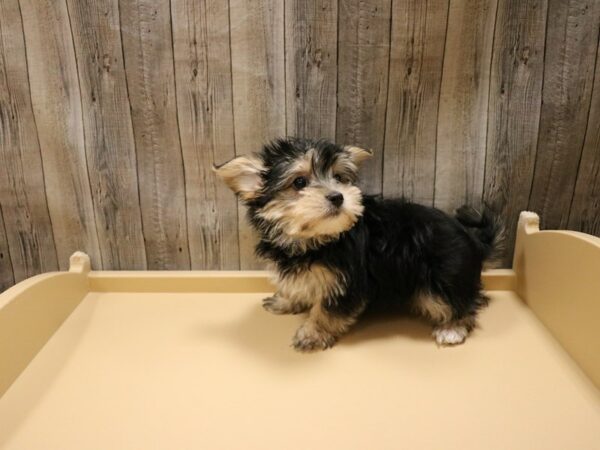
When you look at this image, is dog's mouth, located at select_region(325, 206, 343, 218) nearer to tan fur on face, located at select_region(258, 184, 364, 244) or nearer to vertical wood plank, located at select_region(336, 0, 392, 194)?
tan fur on face, located at select_region(258, 184, 364, 244)

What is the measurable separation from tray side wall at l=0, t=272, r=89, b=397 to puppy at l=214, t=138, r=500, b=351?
2.24 ft

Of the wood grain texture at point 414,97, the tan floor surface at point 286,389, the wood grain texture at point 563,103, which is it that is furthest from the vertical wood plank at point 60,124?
the wood grain texture at point 563,103

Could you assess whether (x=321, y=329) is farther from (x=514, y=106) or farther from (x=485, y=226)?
(x=514, y=106)

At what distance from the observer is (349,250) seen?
4.63ft

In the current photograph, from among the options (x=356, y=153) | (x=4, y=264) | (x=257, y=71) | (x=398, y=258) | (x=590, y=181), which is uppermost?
(x=257, y=71)

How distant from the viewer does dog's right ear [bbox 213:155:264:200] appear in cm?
132

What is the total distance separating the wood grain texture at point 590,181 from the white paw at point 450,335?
62cm

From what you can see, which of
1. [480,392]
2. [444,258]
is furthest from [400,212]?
[480,392]

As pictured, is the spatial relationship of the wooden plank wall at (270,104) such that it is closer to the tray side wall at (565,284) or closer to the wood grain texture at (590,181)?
the wood grain texture at (590,181)

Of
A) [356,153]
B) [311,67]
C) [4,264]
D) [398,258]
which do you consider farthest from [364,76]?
[4,264]

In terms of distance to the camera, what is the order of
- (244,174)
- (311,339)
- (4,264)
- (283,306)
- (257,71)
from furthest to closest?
(4,264)
(283,306)
(257,71)
(311,339)
(244,174)

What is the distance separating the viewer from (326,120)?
1585 mm

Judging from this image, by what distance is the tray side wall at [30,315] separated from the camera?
1303mm

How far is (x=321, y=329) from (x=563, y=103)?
1.07 metres
